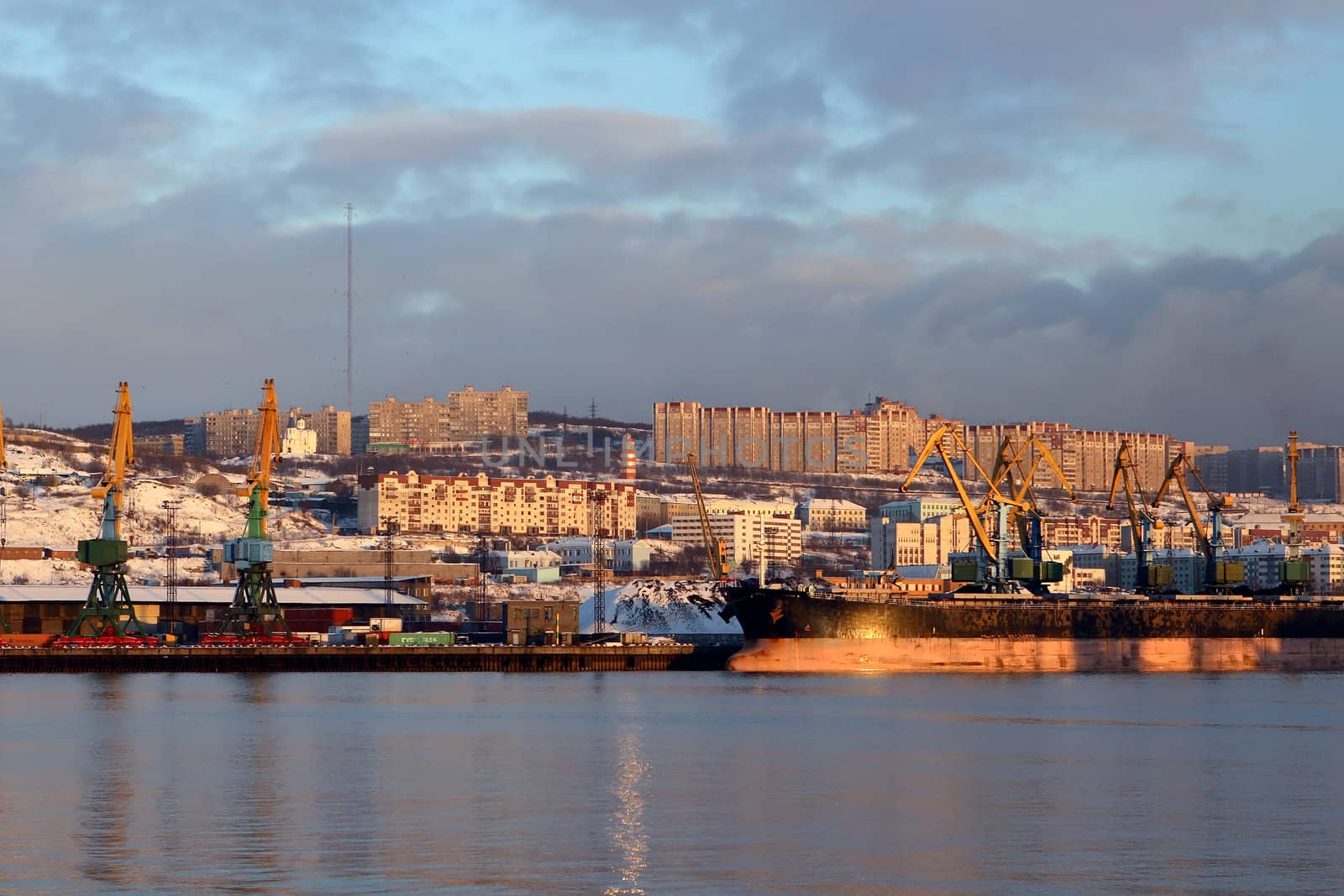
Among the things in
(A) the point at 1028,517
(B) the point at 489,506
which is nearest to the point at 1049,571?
(A) the point at 1028,517

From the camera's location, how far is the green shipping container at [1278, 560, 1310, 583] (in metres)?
79.4

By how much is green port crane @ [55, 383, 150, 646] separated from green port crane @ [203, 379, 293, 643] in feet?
13.5

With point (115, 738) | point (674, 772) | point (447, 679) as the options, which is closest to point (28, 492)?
point (447, 679)

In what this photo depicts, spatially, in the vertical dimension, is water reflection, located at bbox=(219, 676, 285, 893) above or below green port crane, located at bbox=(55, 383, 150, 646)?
below

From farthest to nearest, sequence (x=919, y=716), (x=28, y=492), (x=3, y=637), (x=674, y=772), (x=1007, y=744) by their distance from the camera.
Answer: (x=28, y=492) < (x=3, y=637) < (x=919, y=716) < (x=1007, y=744) < (x=674, y=772)

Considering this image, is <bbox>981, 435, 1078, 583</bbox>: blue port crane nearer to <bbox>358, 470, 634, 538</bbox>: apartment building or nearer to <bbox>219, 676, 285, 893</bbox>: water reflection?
<bbox>219, 676, 285, 893</bbox>: water reflection

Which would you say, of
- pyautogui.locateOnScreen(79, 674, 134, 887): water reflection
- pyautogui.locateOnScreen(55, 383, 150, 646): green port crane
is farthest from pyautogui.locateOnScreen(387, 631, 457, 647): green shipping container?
pyautogui.locateOnScreen(79, 674, 134, 887): water reflection

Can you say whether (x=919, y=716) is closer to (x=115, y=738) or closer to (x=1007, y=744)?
(x=1007, y=744)

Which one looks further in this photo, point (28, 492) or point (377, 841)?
point (28, 492)

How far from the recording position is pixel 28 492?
145 m

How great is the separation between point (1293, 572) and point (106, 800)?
62607mm

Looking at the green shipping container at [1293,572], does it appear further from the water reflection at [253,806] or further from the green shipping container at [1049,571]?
the water reflection at [253,806]

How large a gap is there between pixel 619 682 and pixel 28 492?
93.8 m

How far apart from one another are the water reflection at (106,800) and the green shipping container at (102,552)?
2908 cm
